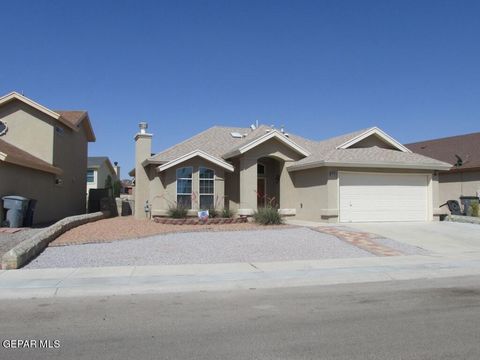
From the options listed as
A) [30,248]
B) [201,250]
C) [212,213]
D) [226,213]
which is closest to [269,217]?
[226,213]

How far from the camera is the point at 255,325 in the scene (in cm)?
681

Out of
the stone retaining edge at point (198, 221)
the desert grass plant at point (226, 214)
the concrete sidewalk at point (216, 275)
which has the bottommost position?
the concrete sidewalk at point (216, 275)

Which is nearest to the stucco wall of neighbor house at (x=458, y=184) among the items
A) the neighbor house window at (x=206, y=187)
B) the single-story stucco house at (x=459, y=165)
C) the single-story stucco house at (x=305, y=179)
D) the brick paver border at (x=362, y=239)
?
the single-story stucco house at (x=459, y=165)

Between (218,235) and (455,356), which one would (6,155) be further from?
(455,356)

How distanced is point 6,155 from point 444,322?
16.6m

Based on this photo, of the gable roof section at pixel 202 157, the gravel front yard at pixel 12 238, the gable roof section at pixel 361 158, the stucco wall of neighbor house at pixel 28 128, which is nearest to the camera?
the gravel front yard at pixel 12 238

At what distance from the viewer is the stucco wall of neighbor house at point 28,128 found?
2378 centimetres

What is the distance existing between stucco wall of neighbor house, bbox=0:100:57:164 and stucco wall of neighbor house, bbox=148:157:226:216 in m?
5.65

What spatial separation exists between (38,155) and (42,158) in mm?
234

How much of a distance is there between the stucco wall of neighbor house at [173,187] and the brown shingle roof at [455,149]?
14896 mm

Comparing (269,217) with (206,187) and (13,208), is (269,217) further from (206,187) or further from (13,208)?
(13,208)

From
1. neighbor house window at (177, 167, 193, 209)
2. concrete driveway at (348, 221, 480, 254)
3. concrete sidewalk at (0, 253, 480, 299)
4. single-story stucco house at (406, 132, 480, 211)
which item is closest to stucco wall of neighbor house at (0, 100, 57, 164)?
neighbor house window at (177, 167, 193, 209)

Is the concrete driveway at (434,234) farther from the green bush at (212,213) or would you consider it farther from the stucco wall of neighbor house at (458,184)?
the stucco wall of neighbor house at (458,184)

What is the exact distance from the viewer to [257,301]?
8.51 m
